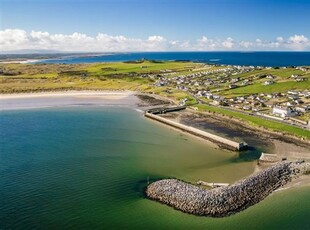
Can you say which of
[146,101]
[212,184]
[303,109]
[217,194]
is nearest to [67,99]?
[146,101]

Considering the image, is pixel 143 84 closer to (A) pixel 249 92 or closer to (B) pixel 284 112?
(A) pixel 249 92

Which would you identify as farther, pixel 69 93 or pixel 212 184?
pixel 69 93

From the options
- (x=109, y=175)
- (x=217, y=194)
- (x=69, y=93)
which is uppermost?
(x=69, y=93)

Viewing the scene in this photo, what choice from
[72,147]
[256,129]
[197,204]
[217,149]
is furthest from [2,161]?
[256,129]

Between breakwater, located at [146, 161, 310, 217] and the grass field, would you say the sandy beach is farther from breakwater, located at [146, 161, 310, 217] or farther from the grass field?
breakwater, located at [146, 161, 310, 217]

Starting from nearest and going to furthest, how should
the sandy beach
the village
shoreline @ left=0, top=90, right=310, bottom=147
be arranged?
shoreline @ left=0, top=90, right=310, bottom=147
the village
the sandy beach

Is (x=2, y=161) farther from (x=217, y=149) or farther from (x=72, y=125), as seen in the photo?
(x=217, y=149)

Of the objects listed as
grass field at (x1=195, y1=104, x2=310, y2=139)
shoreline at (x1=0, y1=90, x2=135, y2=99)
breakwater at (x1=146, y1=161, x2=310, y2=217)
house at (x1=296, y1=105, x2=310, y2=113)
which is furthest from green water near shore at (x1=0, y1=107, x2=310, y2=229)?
shoreline at (x1=0, y1=90, x2=135, y2=99)
